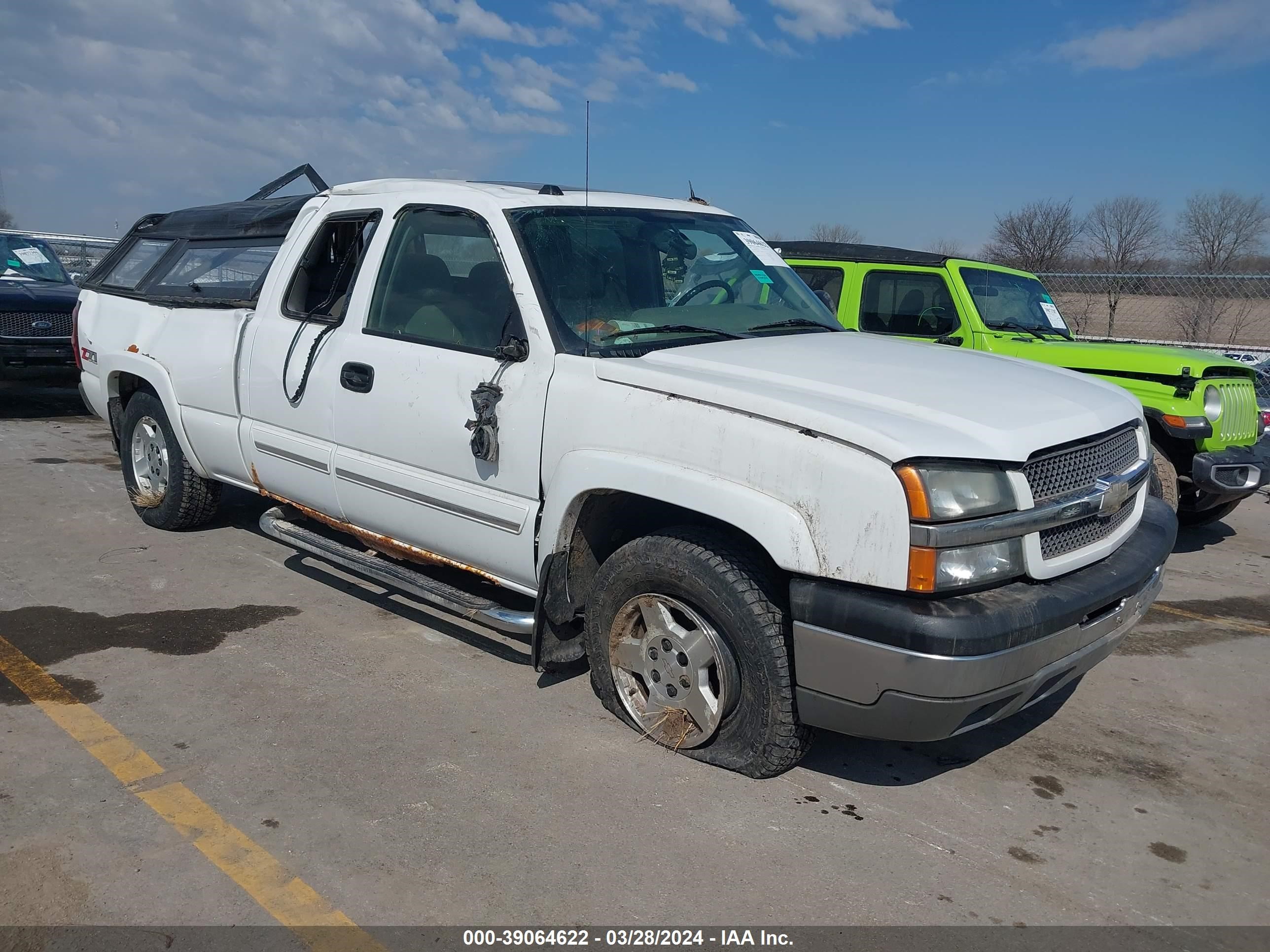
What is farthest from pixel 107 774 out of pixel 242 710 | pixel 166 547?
pixel 166 547

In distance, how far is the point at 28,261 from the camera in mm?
11844

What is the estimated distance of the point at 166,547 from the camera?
20.2 ft

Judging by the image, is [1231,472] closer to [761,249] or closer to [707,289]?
[761,249]

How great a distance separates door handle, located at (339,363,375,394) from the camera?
14.6 feet

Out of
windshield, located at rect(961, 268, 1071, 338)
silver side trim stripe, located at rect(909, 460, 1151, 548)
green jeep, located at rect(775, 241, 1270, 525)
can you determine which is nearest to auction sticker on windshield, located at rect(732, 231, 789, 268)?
green jeep, located at rect(775, 241, 1270, 525)

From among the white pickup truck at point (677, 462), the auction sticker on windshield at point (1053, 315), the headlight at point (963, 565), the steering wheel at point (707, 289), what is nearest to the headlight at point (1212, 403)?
the auction sticker on windshield at point (1053, 315)

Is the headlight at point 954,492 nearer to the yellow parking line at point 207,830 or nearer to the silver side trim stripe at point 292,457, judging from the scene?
the yellow parking line at point 207,830

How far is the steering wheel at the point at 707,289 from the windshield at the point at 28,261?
32.9ft

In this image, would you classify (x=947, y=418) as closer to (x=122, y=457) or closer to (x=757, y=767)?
(x=757, y=767)

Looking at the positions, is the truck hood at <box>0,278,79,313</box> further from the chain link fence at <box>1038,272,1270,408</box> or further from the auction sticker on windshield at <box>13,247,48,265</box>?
the chain link fence at <box>1038,272,1270,408</box>

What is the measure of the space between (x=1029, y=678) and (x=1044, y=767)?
2.69ft

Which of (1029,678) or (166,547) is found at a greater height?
(1029,678)

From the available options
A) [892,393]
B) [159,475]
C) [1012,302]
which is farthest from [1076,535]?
[159,475]

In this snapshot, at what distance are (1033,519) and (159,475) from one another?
523 centimetres
